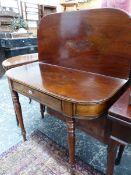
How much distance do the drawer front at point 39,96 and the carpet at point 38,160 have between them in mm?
515

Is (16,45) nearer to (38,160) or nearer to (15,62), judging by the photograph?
(15,62)

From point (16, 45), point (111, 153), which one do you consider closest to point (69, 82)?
point (111, 153)

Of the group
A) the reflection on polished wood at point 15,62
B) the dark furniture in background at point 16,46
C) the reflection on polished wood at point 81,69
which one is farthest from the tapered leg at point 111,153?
the dark furniture in background at point 16,46

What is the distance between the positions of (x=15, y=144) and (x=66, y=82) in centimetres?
79

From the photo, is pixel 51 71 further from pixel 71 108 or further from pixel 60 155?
pixel 60 155

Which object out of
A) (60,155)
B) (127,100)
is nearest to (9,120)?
(60,155)

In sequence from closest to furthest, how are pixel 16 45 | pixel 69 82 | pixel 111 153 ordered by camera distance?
pixel 111 153 < pixel 69 82 < pixel 16 45

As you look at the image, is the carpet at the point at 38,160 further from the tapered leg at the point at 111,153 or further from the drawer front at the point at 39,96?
the drawer front at the point at 39,96

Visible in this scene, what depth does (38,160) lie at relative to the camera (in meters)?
1.21

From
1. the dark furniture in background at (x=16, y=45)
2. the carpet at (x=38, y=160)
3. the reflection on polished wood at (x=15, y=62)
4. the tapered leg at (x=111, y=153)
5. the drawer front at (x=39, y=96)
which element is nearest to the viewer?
the tapered leg at (x=111, y=153)

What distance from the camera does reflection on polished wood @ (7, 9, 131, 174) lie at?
0.80 metres

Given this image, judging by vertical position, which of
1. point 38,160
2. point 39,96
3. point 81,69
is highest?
point 81,69

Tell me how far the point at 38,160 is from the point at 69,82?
0.67 metres

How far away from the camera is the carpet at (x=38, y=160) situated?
1.12 metres
